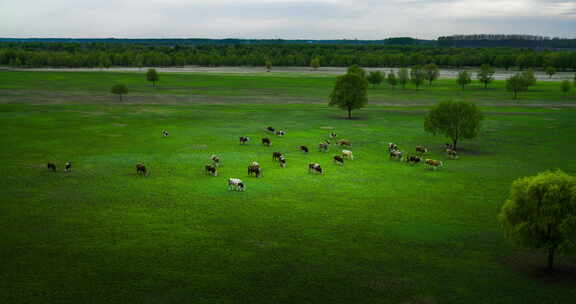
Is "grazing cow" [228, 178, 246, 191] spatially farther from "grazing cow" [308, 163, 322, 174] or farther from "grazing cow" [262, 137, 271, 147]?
"grazing cow" [262, 137, 271, 147]

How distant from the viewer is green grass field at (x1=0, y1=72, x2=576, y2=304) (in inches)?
943

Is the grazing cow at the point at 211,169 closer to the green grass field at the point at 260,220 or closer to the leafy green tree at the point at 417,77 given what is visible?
the green grass field at the point at 260,220

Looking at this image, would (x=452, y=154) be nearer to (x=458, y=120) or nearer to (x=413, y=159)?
(x=458, y=120)

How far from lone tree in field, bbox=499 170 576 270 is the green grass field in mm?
2024

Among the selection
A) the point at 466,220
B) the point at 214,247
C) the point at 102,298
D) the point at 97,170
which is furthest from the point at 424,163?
the point at 102,298

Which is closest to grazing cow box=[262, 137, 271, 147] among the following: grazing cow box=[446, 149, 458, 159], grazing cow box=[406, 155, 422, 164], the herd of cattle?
the herd of cattle

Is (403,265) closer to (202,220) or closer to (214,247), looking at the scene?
(214,247)

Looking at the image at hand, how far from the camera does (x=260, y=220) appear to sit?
32750mm

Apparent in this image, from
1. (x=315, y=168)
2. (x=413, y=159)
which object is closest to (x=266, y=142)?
(x=315, y=168)

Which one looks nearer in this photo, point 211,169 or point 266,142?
point 211,169

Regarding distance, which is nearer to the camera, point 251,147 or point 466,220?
point 466,220

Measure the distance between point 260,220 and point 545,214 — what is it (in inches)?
684

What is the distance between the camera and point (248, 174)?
45062 mm

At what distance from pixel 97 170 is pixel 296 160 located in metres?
20.2
